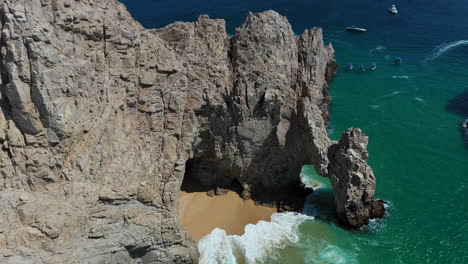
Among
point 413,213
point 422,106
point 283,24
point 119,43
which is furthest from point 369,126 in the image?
point 119,43

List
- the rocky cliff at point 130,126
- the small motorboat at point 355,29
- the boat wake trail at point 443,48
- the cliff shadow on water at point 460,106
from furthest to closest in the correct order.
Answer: the small motorboat at point 355,29
the boat wake trail at point 443,48
the cliff shadow on water at point 460,106
the rocky cliff at point 130,126

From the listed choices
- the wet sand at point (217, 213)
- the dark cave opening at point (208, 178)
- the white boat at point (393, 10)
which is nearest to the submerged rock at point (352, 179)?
the wet sand at point (217, 213)

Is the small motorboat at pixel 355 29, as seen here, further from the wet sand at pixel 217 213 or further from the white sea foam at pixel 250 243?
the white sea foam at pixel 250 243

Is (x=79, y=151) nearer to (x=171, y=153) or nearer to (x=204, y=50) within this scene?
(x=171, y=153)

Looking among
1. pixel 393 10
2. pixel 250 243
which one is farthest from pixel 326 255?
pixel 393 10

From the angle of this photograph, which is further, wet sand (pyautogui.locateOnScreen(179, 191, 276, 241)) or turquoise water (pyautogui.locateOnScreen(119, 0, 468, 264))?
wet sand (pyautogui.locateOnScreen(179, 191, 276, 241))

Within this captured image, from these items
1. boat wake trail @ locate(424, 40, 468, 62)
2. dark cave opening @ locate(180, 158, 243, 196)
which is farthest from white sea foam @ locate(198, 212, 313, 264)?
boat wake trail @ locate(424, 40, 468, 62)

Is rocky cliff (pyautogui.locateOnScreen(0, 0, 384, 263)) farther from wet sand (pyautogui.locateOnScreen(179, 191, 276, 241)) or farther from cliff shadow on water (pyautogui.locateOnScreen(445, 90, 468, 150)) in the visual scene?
cliff shadow on water (pyautogui.locateOnScreen(445, 90, 468, 150))
